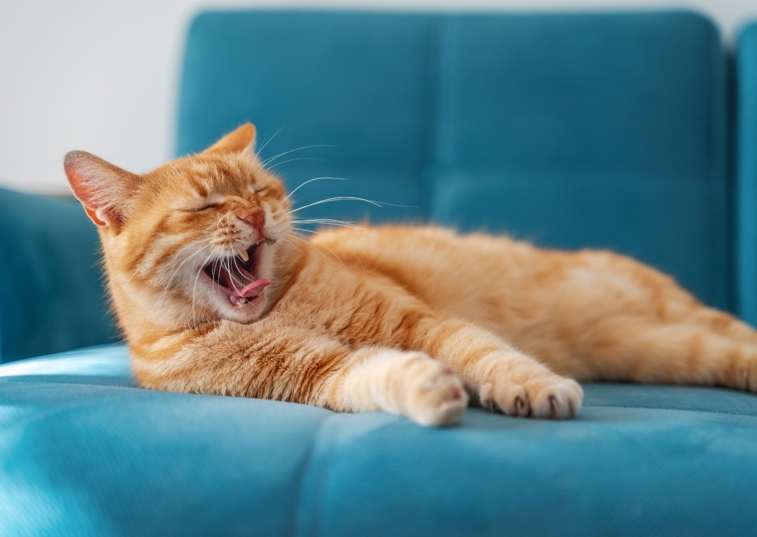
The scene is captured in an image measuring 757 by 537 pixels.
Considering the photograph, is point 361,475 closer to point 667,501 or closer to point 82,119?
point 667,501

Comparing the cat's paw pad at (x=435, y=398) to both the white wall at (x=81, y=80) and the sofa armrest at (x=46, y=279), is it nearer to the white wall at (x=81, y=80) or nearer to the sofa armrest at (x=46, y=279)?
the sofa armrest at (x=46, y=279)

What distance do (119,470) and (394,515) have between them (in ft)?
1.21

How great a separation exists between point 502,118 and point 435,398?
5.51ft

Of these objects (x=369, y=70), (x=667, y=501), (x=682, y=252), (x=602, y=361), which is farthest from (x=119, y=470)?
(x=682, y=252)

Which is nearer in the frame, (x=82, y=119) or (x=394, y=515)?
(x=394, y=515)

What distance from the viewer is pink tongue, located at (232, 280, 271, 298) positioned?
125cm

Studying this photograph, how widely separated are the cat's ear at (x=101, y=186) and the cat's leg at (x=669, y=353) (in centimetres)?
122

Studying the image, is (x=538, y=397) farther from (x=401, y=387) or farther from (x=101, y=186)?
(x=101, y=186)

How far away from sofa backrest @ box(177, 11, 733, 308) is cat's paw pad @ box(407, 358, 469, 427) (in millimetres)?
1469

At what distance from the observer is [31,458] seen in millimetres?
855

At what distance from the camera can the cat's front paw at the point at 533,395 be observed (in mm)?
974

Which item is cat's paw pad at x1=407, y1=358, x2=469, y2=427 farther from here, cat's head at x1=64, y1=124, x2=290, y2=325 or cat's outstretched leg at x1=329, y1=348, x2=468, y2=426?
cat's head at x1=64, y1=124, x2=290, y2=325

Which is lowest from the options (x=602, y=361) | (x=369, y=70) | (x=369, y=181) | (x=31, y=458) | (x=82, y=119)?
(x=602, y=361)

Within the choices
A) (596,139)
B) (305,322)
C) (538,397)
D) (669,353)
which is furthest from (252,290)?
(596,139)
